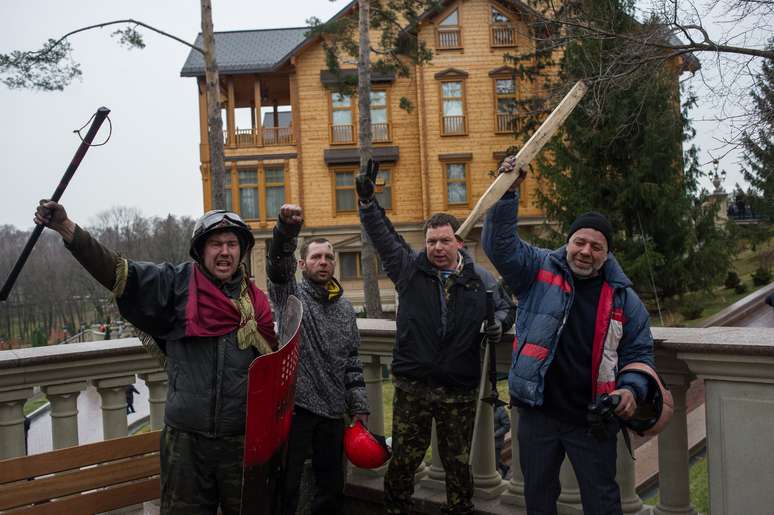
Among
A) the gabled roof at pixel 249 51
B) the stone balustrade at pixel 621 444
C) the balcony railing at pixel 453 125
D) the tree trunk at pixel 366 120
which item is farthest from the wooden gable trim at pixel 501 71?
the stone balustrade at pixel 621 444

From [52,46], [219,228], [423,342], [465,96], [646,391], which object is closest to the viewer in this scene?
[646,391]

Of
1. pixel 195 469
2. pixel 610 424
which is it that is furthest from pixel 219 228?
pixel 610 424

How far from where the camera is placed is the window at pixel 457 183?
2892 cm

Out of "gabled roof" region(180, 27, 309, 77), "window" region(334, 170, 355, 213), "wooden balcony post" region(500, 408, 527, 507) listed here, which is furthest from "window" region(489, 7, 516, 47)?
"wooden balcony post" region(500, 408, 527, 507)

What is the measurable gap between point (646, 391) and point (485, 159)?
26828mm

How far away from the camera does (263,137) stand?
28922 millimetres

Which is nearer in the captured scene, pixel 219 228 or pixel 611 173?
pixel 219 228

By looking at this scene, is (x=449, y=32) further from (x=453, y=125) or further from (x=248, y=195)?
(x=248, y=195)

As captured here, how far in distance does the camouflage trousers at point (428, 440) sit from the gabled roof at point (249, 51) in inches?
1006

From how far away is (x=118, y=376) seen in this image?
395 cm

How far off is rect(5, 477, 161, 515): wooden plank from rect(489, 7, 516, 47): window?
28.1 meters

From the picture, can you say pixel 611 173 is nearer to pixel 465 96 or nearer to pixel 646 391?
pixel 465 96

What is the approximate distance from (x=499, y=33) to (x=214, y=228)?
1111 inches

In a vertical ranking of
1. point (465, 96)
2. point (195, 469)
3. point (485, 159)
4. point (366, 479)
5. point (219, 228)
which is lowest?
point (366, 479)
